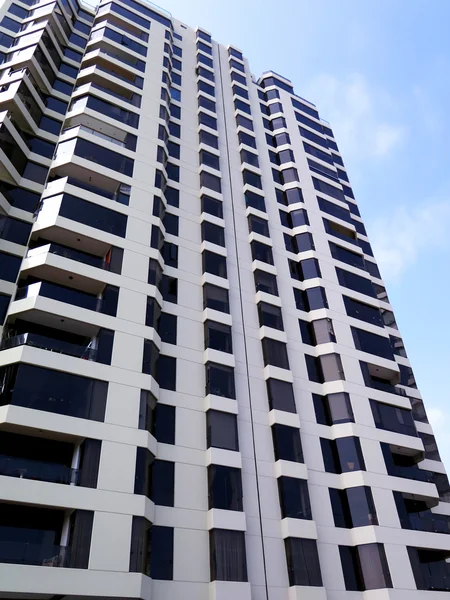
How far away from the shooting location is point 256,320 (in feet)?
112

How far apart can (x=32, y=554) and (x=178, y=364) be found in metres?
12.1

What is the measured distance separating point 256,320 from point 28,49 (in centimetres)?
2840

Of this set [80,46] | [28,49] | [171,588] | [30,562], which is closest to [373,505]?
[171,588]

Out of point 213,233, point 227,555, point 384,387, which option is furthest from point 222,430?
point 213,233

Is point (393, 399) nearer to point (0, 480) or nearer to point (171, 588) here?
point (171, 588)

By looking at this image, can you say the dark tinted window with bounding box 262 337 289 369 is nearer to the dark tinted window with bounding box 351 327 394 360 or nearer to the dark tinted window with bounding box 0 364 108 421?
the dark tinted window with bounding box 351 327 394 360

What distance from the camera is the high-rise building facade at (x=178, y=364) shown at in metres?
22.2

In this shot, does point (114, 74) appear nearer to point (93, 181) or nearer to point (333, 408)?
point (93, 181)

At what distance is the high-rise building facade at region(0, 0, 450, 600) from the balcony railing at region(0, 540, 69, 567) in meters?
0.08

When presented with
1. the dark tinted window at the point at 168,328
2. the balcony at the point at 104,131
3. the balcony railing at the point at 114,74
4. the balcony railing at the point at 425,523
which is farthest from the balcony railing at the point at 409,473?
the balcony railing at the point at 114,74

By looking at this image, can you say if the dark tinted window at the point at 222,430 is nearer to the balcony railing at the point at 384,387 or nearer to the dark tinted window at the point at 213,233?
the balcony railing at the point at 384,387

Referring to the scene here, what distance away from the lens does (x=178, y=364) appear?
29.0 meters

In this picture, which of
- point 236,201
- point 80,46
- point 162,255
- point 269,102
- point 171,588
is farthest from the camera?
point 269,102

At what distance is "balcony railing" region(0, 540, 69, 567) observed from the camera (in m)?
19.7
